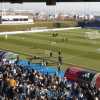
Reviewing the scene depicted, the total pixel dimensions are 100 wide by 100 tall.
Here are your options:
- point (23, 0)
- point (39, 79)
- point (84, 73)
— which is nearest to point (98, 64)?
point (84, 73)

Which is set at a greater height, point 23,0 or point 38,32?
point 23,0

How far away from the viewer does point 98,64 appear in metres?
25.4

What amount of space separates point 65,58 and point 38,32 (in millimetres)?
29146

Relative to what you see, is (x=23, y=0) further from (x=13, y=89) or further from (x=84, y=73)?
(x=84, y=73)

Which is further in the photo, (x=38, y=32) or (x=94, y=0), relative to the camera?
(x=38, y=32)

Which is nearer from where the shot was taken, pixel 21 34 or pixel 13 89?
pixel 13 89

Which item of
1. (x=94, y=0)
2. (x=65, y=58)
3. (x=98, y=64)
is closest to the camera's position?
(x=94, y=0)

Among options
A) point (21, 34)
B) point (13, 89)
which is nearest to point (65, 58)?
point (13, 89)

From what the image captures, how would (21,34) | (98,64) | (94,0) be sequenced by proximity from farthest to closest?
(21,34), (98,64), (94,0)

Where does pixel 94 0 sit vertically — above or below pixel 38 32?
above

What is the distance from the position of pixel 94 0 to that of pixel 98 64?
1981 centimetres

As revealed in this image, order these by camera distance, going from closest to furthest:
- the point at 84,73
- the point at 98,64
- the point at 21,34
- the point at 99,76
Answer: the point at 99,76 < the point at 84,73 < the point at 98,64 < the point at 21,34

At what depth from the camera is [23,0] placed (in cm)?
659

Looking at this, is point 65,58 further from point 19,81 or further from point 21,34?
point 21,34
